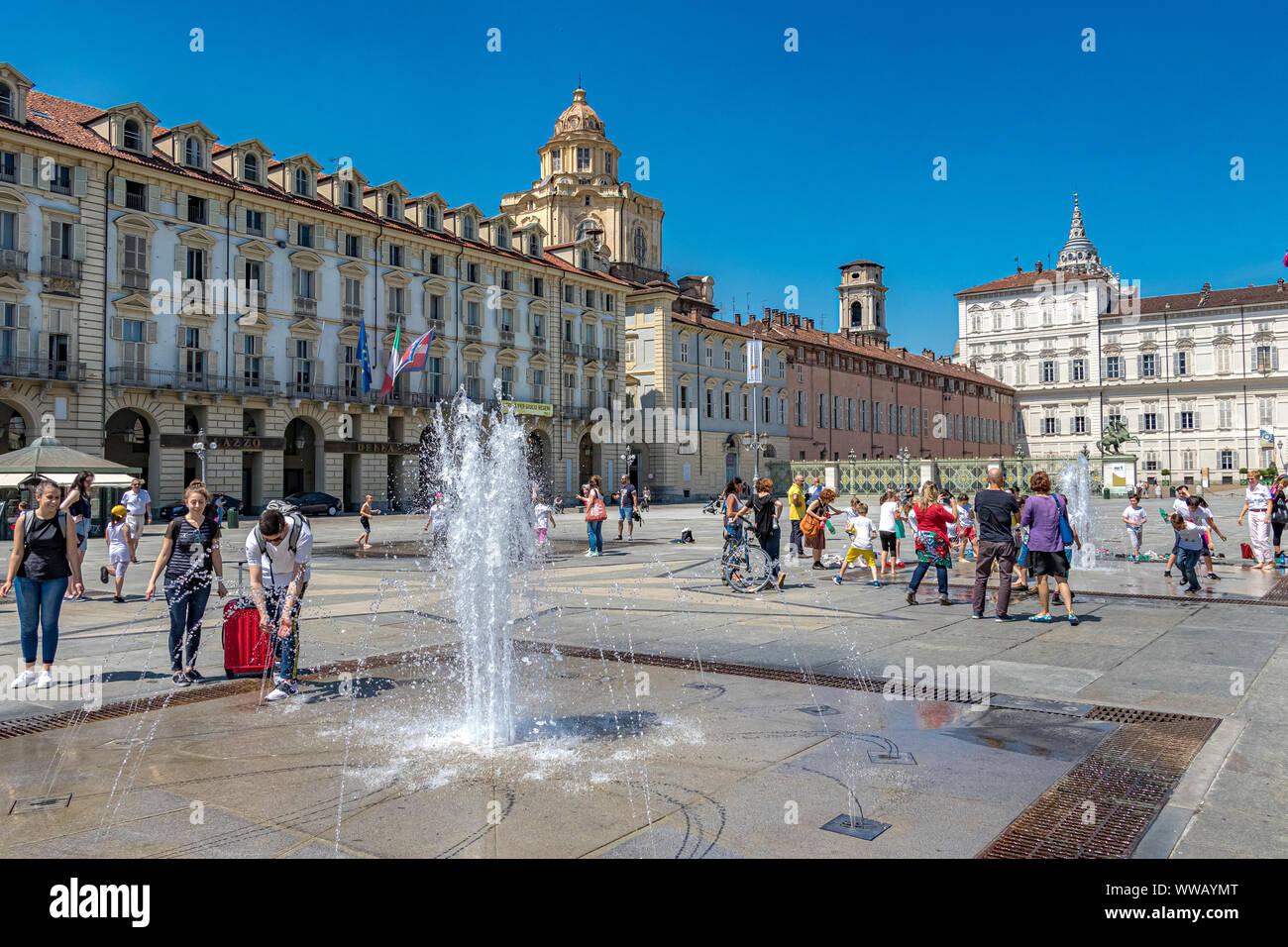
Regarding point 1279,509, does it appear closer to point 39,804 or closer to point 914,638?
point 914,638

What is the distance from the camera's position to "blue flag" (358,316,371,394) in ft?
139

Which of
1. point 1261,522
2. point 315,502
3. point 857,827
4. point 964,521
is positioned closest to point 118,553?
point 857,827

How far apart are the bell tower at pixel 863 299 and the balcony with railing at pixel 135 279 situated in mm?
84837

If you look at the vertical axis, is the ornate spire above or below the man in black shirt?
above

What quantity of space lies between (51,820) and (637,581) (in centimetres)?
1092

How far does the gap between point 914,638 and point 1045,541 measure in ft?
6.73

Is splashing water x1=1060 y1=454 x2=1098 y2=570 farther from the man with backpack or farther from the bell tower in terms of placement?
the bell tower

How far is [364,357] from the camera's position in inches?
1678

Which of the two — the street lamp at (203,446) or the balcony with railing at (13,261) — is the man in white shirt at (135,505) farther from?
the street lamp at (203,446)

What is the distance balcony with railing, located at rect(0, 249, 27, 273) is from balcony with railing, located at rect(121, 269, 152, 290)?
11.5 ft

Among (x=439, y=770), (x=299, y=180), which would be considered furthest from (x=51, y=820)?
(x=299, y=180)

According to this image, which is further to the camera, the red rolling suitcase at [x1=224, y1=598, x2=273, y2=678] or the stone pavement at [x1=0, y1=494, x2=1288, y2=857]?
the red rolling suitcase at [x1=224, y1=598, x2=273, y2=678]

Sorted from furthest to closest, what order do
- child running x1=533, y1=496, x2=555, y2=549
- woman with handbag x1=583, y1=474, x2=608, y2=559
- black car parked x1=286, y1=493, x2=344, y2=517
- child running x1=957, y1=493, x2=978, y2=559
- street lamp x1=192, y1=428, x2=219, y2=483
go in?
black car parked x1=286, y1=493, x2=344, y2=517
street lamp x1=192, y1=428, x2=219, y2=483
child running x1=533, y1=496, x2=555, y2=549
woman with handbag x1=583, y1=474, x2=608, y2=559
child running x1=957, y1=493, x2=978, y2=559

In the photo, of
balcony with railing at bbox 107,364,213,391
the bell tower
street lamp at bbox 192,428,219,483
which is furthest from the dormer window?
the bell tower
